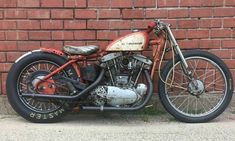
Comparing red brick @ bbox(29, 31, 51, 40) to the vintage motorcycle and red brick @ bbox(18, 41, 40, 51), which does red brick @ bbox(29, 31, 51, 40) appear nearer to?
red brick @ bbox(18, 41, 40, 51)

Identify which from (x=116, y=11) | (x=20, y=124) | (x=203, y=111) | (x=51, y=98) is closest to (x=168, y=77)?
(x=203, y=111)

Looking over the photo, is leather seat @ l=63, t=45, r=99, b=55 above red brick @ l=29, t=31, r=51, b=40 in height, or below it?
below

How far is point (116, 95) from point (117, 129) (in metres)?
0.38

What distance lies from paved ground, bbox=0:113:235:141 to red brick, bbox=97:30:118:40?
0.95 m

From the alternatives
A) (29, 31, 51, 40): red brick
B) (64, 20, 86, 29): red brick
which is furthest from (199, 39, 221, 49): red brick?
(29, 31, 51, 40): red brick

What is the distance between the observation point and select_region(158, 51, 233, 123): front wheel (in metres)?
5.38

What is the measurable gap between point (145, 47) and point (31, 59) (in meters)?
1.29

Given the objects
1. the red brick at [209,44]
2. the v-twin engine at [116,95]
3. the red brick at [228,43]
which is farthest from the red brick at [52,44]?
the red brick at [228,43]

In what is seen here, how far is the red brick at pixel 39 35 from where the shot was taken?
5.55 m

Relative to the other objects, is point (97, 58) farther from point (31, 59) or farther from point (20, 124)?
point (20, 124)

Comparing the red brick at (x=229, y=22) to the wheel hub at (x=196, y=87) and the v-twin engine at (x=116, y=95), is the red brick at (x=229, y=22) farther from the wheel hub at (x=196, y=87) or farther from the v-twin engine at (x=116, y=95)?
the v-twin engine at (x=116, y=95)

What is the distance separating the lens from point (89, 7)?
18.1 feet

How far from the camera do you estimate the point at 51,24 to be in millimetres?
5531

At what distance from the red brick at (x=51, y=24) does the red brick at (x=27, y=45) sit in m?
0.22
